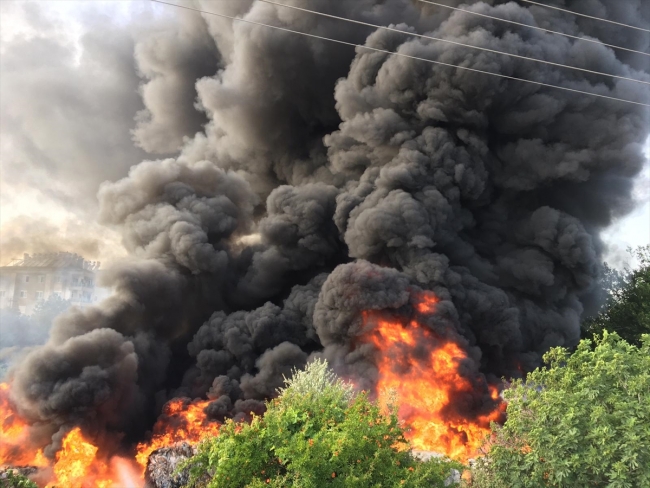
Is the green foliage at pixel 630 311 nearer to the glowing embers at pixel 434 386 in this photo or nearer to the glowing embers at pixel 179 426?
the glowing embers at pixel 434 386

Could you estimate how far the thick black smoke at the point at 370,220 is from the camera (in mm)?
32938

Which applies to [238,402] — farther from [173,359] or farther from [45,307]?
[45,307]

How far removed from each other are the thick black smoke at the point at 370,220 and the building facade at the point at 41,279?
998 inches

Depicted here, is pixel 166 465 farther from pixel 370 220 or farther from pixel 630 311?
pixel 630 311

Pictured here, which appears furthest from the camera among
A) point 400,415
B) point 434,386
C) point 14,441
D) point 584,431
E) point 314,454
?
point 434,386

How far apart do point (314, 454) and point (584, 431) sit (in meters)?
7.00

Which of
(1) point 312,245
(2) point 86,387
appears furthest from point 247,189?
(2) point 86,387

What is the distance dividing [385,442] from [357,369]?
18.6m

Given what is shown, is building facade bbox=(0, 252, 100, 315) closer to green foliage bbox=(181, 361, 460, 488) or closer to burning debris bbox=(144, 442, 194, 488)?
burning debris bbox=(144, 442, 194, 488)

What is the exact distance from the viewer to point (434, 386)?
105ft

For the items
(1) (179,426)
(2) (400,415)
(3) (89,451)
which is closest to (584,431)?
(2) (400,415)

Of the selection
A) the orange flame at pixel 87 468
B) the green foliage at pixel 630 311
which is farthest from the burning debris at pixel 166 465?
the green foliage at pixel 630 311

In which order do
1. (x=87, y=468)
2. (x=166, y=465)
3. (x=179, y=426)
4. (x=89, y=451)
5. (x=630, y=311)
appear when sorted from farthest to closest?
(x=630, y=311), (x=179, y=426), (x=89, y=451), (x=87, y=468), (x=166, y=465)

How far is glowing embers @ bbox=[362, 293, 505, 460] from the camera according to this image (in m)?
30.4
